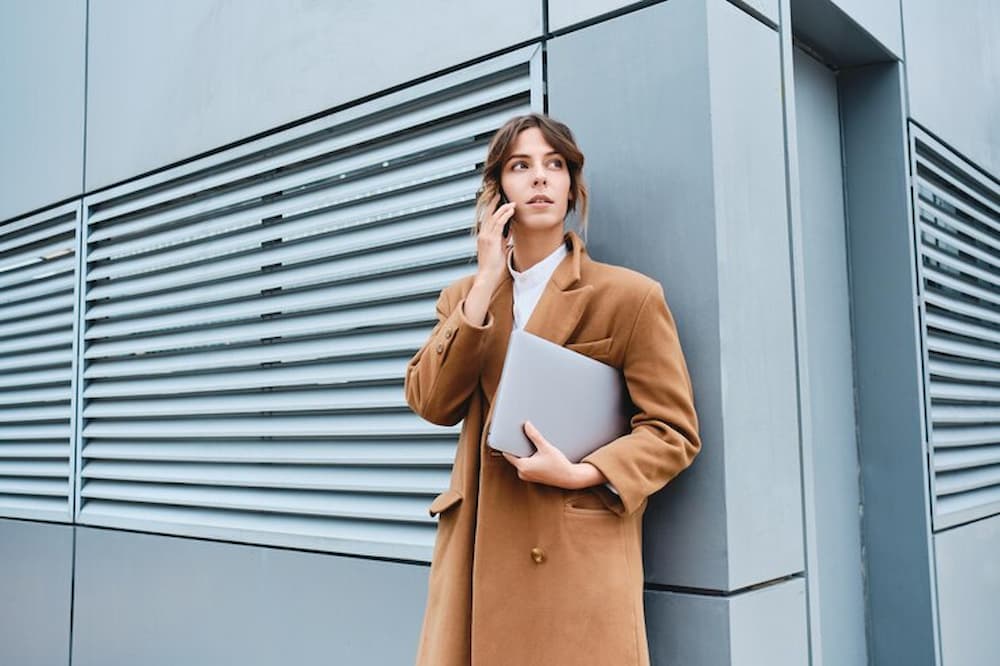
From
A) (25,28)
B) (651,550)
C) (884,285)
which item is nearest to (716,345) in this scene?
(651,550)

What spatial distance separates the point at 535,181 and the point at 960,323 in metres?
2.93

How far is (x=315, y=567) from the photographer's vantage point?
13.2 feet

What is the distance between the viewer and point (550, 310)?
261 centimetres

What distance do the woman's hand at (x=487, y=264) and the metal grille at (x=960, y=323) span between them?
2.31 metres

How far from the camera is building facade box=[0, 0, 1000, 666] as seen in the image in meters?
2.89

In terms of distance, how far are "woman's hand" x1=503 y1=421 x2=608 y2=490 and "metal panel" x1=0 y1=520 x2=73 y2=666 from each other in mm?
3848

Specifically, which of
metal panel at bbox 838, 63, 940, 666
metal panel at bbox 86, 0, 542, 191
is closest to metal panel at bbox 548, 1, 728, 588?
metal panel at bbox 86, 0, 542, 191

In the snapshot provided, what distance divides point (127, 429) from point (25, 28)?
278 centimetres

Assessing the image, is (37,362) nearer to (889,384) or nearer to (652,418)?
(652,418)

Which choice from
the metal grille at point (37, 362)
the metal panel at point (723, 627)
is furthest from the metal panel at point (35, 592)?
the metal panel at point (723, 627)

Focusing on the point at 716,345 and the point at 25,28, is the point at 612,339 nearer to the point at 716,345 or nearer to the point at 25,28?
the point at 716,345

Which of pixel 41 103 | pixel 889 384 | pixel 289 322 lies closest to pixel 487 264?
pixel 289 322

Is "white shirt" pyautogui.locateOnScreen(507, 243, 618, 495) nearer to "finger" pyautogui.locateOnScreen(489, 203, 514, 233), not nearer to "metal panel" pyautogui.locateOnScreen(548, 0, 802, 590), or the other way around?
"finger" pyautogui.locateOnScreen(489, 203, 514, 233)

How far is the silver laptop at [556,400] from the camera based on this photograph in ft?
7.86
